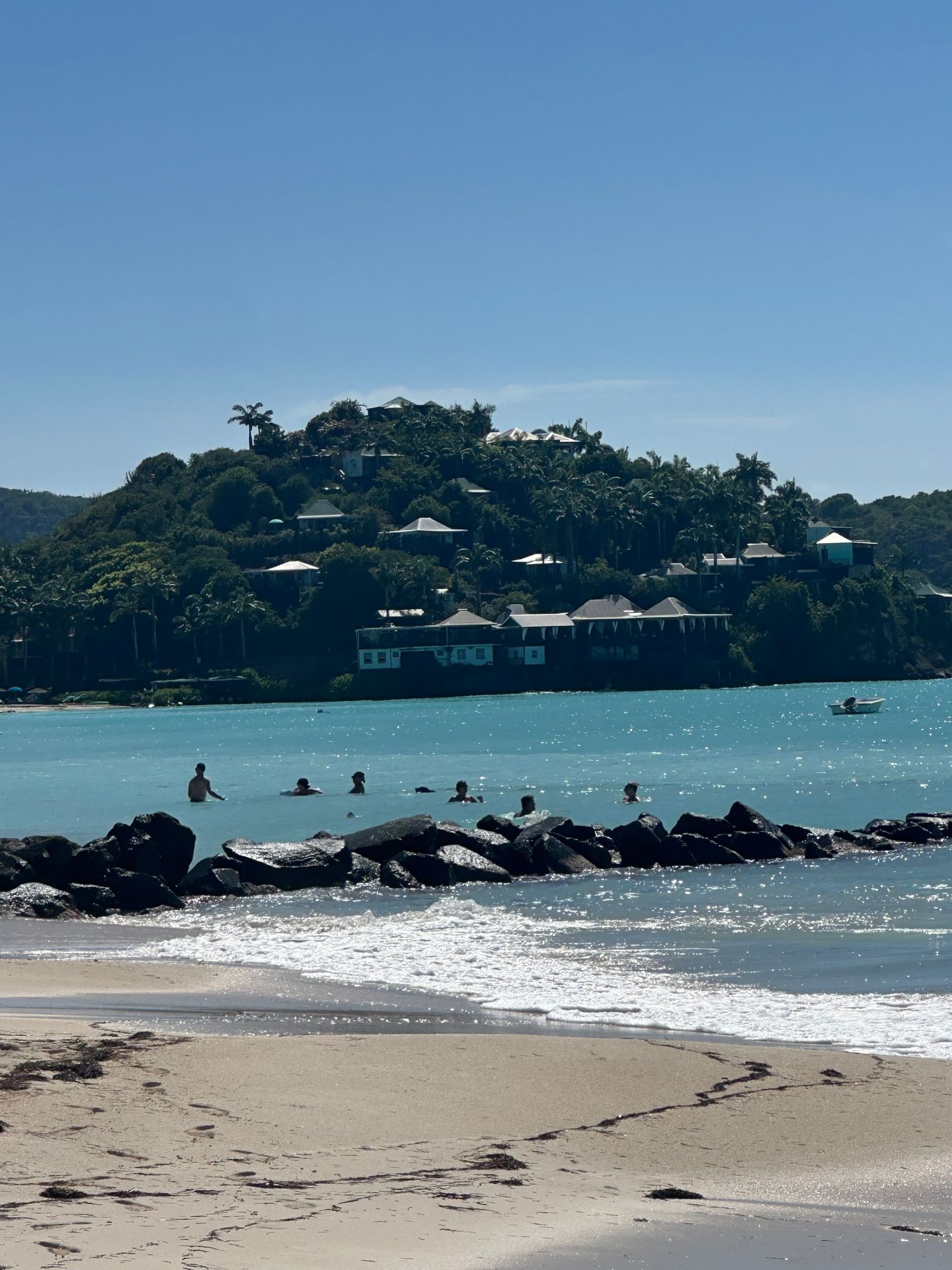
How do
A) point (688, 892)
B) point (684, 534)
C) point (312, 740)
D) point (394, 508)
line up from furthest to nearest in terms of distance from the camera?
Answer: point (394, 508) → point (684, 534) → point (312, 740) → point (688, 892)

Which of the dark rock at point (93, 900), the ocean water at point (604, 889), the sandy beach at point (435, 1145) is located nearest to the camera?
the sandy beach at point (435, 1145)

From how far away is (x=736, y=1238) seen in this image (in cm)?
698

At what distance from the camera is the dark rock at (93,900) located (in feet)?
67.0


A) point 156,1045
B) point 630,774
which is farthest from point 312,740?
point 156,1045

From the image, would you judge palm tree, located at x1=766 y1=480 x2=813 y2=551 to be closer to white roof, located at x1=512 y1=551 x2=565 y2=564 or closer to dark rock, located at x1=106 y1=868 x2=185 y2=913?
white roof, located at x1=512 y1=551 x2=565 y2=564

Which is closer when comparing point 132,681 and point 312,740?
point 312,740

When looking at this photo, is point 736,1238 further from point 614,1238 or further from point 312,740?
point 312,740

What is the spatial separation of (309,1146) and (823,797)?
1421 inches

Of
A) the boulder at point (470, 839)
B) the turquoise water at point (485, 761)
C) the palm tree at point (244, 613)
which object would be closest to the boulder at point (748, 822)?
the boulder at point (470, 839)

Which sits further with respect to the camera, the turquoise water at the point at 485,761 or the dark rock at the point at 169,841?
the turquoise water at the point at 485,761

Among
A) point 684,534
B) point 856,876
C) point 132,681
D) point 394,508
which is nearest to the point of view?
point 856,876

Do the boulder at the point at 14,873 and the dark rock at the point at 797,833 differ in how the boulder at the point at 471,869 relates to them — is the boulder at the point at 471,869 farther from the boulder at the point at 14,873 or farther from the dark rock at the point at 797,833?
the dark rock at the point at 797,833

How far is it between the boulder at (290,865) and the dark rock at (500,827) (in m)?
4.13

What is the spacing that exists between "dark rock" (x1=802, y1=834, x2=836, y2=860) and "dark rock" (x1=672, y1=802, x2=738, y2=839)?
4.32ft
